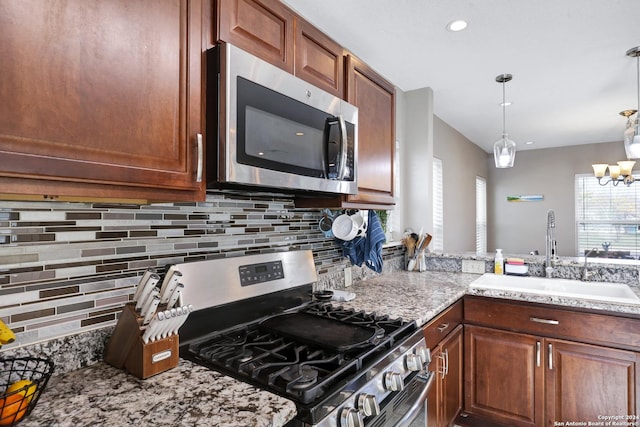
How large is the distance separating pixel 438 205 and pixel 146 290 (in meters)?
3.41

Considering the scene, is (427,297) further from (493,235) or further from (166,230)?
(493,235)

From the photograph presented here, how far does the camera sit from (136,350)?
37.7 inches

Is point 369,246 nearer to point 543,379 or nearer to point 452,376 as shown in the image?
point 452,376

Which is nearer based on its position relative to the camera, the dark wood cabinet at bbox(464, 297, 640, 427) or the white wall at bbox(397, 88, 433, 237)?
the dark wood cabinet at bbox(464, 297, 640, 427)

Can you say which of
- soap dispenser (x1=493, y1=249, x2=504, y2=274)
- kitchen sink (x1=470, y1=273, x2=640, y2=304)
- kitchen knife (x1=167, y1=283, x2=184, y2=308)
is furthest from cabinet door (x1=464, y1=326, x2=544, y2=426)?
kitchen knife (x1=167, y1=283, x2=184, y2=308)

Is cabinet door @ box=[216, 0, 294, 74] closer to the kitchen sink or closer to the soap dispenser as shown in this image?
the kitchen sink

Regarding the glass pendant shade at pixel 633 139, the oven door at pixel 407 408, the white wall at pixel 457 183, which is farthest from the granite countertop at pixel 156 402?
the white wall at pixel 457 183

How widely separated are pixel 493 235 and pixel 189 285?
6173 mm

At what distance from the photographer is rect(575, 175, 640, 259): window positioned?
5.23 m

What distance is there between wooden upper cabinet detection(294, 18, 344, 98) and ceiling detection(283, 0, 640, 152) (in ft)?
1.46

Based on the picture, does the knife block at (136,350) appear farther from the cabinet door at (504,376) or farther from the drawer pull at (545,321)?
the drawer pull at (545,321)

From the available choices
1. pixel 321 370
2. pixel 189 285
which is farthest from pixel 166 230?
pixel 321 370

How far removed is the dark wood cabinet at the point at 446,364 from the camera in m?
Answer: 1.74

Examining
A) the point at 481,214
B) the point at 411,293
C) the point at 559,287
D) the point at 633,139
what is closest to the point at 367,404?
the point at 411,293
